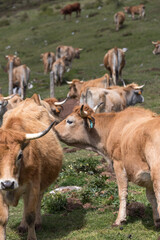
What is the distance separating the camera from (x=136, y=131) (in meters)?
6.06

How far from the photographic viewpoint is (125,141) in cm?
636

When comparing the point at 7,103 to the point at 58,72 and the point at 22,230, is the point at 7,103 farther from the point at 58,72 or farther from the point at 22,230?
the point at 58,72

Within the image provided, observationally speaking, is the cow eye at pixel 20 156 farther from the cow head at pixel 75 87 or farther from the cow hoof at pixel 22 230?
the cow head at pixel 75 87

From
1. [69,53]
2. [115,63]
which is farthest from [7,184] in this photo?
[69,53]

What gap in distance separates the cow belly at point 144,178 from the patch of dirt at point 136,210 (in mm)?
1147

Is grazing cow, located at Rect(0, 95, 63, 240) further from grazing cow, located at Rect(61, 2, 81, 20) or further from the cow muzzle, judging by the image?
grazing cow, located at Rect(61, 2, 81, 20)

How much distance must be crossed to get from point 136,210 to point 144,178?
4.57 ft

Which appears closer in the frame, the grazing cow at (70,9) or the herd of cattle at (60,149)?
the herd of cattle at (60,149)

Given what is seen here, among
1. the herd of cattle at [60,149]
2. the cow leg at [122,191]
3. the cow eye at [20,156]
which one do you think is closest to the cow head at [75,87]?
the herd of cattle at [60,149]

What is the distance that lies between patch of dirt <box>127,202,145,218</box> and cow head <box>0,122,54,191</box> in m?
2.18

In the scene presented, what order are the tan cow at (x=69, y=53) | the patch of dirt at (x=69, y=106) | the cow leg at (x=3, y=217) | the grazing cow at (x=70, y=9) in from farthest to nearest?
the grazing cow at (x=70, y=9), the tan cow at (x=69, y=53), the patch of dirt at (x=69, y=106), the cow leg at (x=3, y=217)

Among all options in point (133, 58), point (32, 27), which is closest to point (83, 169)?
point (133, 58)

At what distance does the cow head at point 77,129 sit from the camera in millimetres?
8152

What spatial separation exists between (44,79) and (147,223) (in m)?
22.2
